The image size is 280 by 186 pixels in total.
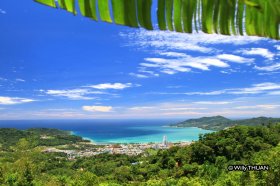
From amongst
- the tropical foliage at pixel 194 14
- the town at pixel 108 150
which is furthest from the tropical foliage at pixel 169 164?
the tropical foliage at pixel 194 14

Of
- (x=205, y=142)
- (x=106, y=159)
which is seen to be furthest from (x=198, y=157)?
(x=106, y=159)

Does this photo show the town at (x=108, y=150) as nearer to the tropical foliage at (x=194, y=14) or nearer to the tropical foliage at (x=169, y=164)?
the tropical foliage at (x=169, y=164)

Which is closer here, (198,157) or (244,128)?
(198,157)

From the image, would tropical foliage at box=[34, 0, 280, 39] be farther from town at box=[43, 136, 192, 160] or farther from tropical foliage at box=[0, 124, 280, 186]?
town at box=[43, 136, 192, 160]

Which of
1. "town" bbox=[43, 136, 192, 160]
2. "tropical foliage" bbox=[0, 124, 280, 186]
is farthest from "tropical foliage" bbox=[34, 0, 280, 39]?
"town" bbox=[43, 136, 192, 160]

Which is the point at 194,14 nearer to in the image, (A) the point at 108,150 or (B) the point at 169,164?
(B) the point at 169,164

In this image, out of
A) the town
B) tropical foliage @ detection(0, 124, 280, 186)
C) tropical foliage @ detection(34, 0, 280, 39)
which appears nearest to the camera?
tropical foliage @ detection(34, 0, 280, 39)

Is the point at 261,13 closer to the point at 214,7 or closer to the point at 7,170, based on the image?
the point at 214,7
